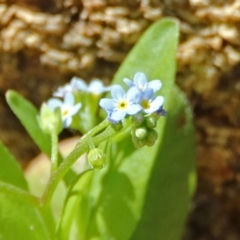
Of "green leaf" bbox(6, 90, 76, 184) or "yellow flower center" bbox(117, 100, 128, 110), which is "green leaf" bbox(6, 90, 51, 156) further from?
"yellow flower center" bbox(117, 100, 128, 110)

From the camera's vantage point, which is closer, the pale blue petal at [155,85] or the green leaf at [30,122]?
the pale blue petal at [155,85]

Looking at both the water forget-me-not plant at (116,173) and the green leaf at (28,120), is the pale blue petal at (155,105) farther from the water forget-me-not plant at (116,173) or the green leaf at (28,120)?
the green leaf at (28,120)

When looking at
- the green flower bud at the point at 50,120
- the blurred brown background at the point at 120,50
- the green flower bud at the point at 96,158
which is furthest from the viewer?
the blurred brown background at the point at 120,50

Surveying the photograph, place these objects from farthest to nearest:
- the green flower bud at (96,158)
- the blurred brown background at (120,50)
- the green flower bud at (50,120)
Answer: the blurred brown background at (120,50)
the green flower bud at (50,120)
the green flower bud at (96,158)

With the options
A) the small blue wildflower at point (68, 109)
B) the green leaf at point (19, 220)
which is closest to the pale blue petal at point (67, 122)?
the small blue wildflower at point (68, 109)

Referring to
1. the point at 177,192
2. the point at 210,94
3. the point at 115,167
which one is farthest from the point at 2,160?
the point at 210,94

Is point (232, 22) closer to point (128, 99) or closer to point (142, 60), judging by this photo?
point (142, 60)

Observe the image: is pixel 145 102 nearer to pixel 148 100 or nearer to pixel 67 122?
pixel 148 100

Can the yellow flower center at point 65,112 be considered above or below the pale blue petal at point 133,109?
below
